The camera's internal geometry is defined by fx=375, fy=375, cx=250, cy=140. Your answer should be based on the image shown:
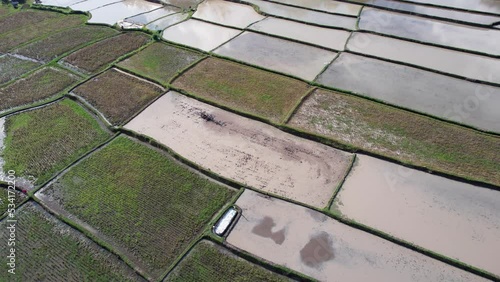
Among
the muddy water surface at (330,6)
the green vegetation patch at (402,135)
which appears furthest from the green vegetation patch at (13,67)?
the muddy water surface at (330,6)

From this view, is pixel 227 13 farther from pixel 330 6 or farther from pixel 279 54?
pixel 330 6

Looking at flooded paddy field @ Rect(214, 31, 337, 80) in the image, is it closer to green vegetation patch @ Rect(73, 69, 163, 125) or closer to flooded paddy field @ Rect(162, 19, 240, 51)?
flooded paddy field @ Rect(162, 19, 240, 51)

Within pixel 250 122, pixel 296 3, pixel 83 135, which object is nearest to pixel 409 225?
pixel 250 122

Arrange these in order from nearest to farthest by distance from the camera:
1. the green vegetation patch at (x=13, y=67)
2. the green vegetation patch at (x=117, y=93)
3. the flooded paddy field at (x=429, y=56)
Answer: the green vegetation patch at (x=117, y=93) → the flooded paddy field at (x=429, y=56) → the green vegetation patch at (x=13, y=67)

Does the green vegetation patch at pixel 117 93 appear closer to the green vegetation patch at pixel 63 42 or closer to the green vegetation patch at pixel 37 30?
the green vegetation patch at pixel 63 42

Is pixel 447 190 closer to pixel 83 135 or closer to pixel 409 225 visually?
pixel 409 225

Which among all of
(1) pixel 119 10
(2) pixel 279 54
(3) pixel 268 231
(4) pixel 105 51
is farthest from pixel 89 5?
(3) pixel 268 231

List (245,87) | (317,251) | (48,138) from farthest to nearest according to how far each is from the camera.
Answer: (245,87) → (48,138) → (317,251)
